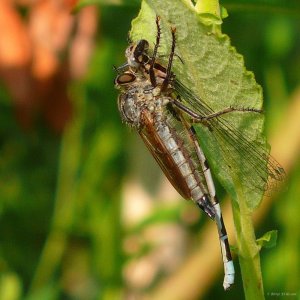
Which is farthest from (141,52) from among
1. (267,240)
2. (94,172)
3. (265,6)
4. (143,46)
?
(94,172)

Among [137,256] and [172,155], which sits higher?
[172,155]

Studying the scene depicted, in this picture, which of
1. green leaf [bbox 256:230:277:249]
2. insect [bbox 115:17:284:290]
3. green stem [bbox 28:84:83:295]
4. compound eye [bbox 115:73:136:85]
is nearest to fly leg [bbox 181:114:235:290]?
insect [bbox 115:17:284:290]

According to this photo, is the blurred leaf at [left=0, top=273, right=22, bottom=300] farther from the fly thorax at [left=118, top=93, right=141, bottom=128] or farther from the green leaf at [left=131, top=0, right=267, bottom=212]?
the green leaf at [left=131, top=0, right=267, bottom=212]

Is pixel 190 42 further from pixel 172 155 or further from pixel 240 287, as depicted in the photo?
pixel 240 287

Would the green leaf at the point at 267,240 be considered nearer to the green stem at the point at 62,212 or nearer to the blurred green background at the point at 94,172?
the blurred green background at the point at 94,172

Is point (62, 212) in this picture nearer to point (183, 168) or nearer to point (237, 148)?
point (183, 168)

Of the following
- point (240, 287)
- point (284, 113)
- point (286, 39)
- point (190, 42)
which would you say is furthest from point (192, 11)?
point (286, 39)
